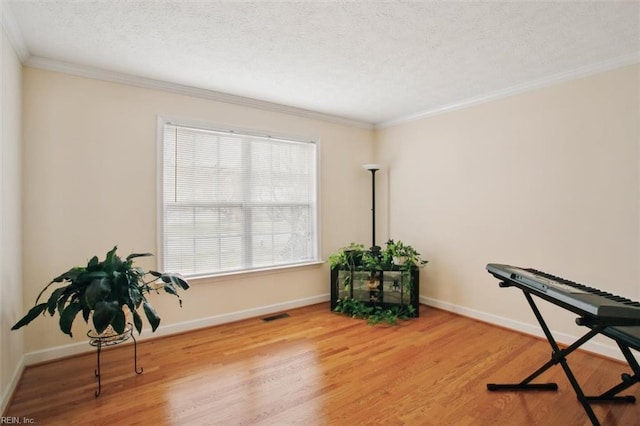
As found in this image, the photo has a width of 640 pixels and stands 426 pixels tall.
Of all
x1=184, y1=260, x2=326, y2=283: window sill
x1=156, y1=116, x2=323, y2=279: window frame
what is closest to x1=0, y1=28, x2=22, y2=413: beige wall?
x1=156, y1=116, x2=323, y2=279: window frame

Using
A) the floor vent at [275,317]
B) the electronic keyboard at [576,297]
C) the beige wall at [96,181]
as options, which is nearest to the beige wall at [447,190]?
the beige wall at [96,181]

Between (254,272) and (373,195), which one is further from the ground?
(373,195)

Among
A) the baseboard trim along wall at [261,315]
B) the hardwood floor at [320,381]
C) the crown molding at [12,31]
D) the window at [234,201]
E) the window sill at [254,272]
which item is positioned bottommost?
the hardwood floor at [320,381]

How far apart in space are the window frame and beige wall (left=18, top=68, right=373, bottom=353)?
49 mm

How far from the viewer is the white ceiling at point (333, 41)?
200 cm

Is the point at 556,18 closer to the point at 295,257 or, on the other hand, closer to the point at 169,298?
the point at 295,257

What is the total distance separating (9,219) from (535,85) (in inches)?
175

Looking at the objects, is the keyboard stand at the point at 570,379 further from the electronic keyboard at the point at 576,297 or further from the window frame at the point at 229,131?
the window frame at the point at 229,131

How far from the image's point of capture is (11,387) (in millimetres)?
2186

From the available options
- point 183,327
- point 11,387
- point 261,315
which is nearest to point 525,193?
point 261,315

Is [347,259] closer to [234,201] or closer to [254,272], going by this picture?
[254,272]

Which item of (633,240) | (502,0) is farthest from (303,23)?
(633,240)

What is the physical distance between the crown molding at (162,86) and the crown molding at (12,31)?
0.51 feet

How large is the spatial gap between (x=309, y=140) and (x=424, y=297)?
2501mm
